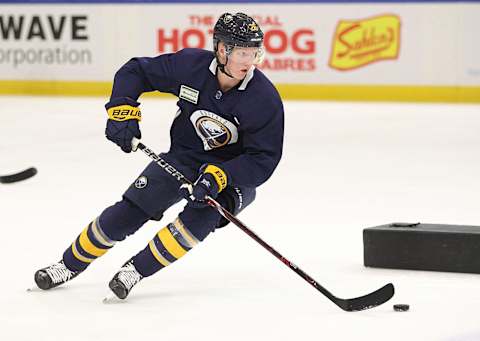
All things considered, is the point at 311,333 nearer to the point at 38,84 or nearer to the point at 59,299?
the point at 59,299

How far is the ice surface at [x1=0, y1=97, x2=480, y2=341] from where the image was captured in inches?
117

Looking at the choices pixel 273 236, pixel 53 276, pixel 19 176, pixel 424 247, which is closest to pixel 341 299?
pixel 424 247

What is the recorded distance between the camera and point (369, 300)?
3.13 m

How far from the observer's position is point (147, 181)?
130 inches

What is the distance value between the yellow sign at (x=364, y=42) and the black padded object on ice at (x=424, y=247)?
6.00 metres

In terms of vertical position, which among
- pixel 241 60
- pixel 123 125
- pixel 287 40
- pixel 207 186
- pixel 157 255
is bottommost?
pixel 287 40

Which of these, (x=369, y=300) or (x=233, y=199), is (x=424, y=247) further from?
(x=233, y=199)

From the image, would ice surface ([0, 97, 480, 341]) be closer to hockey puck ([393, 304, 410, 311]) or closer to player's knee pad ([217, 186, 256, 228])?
hockey puck ([393, 304, 410, 311])

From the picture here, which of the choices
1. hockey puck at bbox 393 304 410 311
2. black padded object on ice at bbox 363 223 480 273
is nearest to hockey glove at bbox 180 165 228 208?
hockey puck at bbox 393 304 410 311

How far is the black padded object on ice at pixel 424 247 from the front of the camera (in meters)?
3.57

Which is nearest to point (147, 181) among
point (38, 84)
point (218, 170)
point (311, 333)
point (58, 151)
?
point (218, 170)

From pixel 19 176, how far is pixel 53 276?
237 centimetres

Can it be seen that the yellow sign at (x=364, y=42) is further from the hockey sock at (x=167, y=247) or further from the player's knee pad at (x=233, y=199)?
the hockey sock at (x=167, y=247)

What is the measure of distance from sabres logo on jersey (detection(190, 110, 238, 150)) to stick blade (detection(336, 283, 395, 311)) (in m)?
0.58
